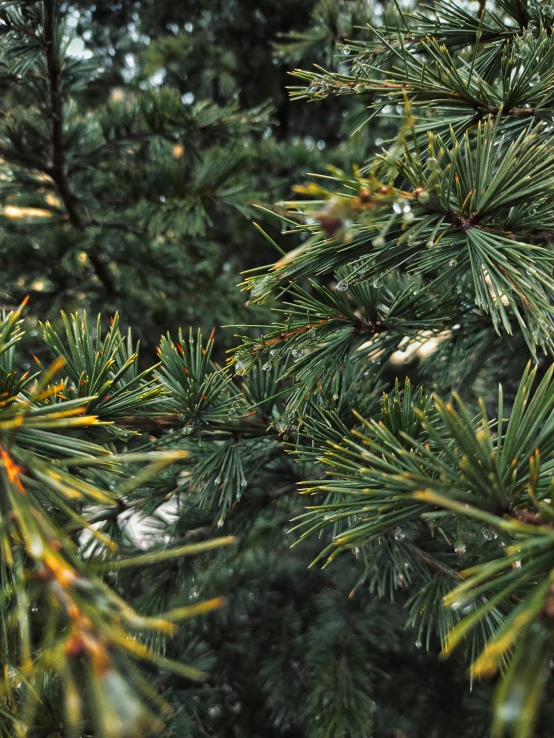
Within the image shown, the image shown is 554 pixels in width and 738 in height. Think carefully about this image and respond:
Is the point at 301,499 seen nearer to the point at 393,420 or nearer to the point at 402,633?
the point at 393,420

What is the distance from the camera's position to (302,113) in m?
1.90

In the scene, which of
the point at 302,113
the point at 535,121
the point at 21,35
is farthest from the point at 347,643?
the point at 302,113

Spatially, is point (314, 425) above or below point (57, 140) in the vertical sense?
below

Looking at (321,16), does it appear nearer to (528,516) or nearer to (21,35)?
(21,35)

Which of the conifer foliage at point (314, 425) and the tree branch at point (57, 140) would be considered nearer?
the conifer foliage at point (314, 425)

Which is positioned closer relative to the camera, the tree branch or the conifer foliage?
the conifer foliage

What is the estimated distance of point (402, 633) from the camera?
3.72 feet

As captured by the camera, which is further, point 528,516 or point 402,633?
point 402,633

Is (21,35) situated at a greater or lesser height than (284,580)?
greater

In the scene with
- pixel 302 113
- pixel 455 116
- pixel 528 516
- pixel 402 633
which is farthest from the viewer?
pixel 302 113

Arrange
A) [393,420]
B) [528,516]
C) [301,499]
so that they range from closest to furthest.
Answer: [528,516]
[393,420]
[301,499]

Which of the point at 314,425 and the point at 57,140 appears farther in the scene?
the point at 57,140

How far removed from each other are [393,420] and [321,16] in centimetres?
91

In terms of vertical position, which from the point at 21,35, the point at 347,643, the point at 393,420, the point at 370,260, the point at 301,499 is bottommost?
the point at 347,643
